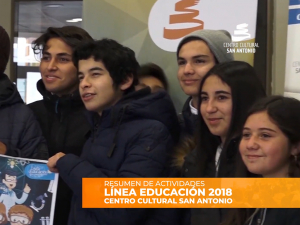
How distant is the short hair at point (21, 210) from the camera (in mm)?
1364

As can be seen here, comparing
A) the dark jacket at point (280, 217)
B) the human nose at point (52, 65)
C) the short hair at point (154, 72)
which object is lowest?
the dark jacket at point (280, 217)

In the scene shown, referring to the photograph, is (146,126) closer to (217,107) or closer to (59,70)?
(217,107)

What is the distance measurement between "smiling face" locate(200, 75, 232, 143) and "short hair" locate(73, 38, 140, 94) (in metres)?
0.31

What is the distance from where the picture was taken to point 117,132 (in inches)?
51.2

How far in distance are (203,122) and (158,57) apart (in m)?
0.75

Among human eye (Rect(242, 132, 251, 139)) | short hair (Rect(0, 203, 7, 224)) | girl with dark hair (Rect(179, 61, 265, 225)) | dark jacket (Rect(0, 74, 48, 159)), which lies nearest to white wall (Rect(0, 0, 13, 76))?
dark jacket (Rect(0, 74, 48, 159))

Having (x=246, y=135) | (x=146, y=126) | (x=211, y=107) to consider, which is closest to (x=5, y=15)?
(x=146, y=126)

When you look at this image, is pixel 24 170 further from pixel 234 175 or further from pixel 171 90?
pixel 171 90

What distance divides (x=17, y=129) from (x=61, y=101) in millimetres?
207

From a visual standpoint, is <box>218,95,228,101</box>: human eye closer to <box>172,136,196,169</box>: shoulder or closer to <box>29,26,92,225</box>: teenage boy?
<box>172,136,196,169</box>: shoulder

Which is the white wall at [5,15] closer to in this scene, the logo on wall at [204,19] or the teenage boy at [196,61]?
the logo on wall at [204,19]

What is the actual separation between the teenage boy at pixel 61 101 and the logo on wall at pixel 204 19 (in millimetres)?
434

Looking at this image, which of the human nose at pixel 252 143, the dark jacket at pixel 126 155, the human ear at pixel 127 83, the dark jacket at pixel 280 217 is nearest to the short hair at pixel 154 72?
the human ear at pixel 127 83

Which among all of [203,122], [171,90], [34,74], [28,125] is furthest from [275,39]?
[34,74]
